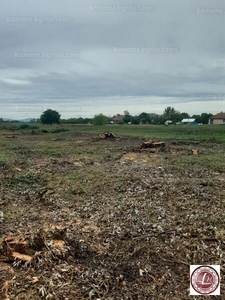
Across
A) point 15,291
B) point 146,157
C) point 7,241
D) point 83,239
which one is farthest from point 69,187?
point 146,157

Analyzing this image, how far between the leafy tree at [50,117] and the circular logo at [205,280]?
50183 mm

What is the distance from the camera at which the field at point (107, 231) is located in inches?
122

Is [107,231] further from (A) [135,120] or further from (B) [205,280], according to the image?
(A) [135,120]

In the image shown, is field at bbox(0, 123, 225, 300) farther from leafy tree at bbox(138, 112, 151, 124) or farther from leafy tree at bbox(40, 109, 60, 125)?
leafy tree at bbox(138, 112, 151, 124)

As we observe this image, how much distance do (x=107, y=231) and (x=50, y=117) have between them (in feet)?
161

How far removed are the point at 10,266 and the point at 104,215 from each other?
2.20 meters

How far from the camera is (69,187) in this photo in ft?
23.5

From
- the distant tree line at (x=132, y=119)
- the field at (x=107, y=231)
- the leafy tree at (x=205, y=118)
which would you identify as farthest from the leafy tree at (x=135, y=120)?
the field at (x=107, y=231)

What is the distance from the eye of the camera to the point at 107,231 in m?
4.54

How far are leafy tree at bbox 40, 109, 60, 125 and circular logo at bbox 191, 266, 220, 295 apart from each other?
50.2 metres

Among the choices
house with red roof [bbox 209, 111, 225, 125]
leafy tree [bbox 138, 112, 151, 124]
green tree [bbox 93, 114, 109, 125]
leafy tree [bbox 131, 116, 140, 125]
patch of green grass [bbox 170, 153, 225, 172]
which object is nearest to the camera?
patch of green grass [bbox 170, 153, 225, 172]

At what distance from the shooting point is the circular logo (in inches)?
121

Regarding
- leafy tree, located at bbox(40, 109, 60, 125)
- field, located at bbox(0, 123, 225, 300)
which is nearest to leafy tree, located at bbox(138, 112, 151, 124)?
leafy tree, located at bbox(40, 109, 60, 125)

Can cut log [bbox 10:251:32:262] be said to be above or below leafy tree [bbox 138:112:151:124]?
below
